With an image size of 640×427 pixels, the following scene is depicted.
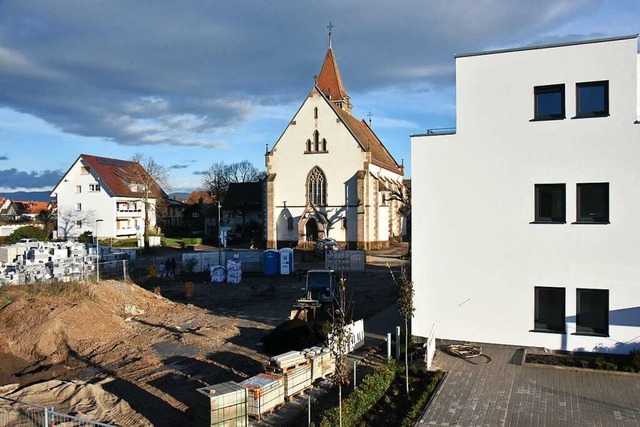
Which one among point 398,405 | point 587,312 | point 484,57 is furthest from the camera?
point 484,57

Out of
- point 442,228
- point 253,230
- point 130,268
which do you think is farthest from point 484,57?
point 253,230

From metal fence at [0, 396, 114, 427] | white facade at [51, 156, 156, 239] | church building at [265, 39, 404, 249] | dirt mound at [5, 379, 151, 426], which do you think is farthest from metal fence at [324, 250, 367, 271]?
white facade at [51, 156, 156, 239]

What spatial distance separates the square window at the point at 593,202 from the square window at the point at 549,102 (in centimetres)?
216

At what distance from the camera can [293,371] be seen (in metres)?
12.1

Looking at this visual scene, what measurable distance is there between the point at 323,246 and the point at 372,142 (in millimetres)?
22515

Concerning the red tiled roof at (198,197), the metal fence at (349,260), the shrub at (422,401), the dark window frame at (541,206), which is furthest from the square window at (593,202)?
the red tiled roof at (198,197)

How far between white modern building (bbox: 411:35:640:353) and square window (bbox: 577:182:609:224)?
3 cm

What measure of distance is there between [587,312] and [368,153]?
3525 centimetres

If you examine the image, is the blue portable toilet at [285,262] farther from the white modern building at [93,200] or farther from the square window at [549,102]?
the white modern building at [93,200]

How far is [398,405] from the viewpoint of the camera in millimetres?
11203

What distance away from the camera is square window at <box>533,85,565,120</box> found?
48.0ft

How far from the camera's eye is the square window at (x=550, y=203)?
47.8ft

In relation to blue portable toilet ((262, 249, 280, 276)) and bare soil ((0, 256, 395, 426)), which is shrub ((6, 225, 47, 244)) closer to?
blue portable toilet ((262, 249, 280, 276))

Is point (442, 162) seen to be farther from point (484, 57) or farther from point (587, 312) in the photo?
point (587, 312)
